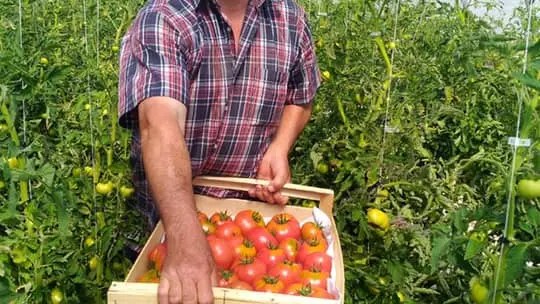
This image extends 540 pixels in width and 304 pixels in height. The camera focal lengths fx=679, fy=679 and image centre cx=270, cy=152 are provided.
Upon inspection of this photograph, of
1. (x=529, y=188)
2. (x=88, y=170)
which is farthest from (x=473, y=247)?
(x=88, y=170)

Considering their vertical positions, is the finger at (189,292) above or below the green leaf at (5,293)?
above

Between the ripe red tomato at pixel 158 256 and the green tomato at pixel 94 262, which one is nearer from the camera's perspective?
the ripe red tomato at pixel 158 256

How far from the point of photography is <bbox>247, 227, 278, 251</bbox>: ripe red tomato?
1.55 m

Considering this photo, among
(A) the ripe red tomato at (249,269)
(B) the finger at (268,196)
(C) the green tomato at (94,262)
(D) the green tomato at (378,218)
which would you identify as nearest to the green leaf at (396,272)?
(D) the green tomato at (378,218)

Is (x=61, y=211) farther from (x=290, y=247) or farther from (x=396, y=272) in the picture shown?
(x=396, y=272)

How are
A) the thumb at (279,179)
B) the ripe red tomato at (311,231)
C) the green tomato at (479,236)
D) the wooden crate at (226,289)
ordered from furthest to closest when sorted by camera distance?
the thumb at (279,179) → the ripe red tomato at (311,231) → the green tomato at (479,236) → the wooden crate at (226,289)

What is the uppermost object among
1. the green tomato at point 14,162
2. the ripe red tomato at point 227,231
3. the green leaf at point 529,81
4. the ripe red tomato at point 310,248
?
the green leaf at point 529,81

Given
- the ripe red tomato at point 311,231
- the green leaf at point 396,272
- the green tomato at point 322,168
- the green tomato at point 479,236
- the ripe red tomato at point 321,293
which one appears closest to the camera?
the ripe red tomato at point 321,293

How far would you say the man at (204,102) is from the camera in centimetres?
132

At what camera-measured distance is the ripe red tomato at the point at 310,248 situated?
1513 mm

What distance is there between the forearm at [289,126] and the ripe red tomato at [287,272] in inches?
24.9

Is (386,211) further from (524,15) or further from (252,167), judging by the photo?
(524,15)

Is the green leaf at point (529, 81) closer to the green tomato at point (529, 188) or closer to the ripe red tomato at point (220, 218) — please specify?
the green tomato at point (529, 188)

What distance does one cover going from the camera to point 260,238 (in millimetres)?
1562
